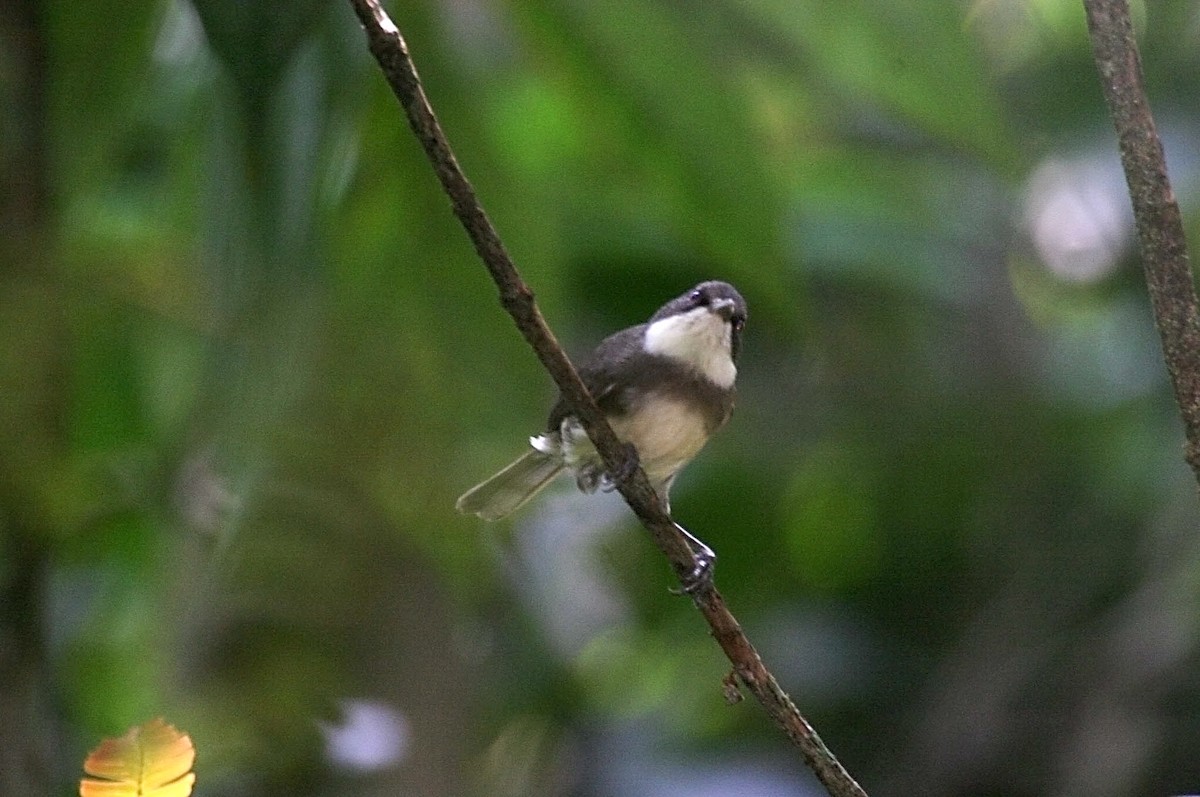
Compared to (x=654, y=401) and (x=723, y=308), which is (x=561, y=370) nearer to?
(x=654, y=401)

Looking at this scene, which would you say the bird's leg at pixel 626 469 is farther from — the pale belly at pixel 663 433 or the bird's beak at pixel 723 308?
the bird's beak at pixel 723 308

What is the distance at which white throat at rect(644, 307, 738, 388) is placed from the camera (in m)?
2.43

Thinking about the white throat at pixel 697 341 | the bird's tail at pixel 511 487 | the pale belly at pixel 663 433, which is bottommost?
the bird's tail at pixel 511 487

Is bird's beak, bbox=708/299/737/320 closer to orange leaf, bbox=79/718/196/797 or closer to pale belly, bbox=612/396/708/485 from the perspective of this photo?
pale belly, bbox=612/396/708/485

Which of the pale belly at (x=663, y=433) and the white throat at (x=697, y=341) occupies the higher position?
the white throat at (x=697, y=341)

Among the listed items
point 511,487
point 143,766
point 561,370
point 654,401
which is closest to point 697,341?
point 654,401

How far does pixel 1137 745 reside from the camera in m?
3.42

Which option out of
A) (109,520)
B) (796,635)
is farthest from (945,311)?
(109,520)

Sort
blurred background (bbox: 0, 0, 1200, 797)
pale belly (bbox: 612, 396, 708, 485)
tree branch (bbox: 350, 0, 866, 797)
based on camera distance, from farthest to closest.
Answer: pale belly (bbox: 612, 396, 708, 485) → blurred background (bbox: 0, 0, 1200, 797) → tree branch (bbox: 350, 0, 866, 797)

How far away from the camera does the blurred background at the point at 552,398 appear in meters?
1.94

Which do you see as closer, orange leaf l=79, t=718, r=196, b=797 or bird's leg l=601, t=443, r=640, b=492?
orange leaf l=79, t=718, r=196, b=797

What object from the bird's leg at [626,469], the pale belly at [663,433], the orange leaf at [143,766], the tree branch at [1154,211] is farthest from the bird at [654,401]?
the orange leaf at [143,766]

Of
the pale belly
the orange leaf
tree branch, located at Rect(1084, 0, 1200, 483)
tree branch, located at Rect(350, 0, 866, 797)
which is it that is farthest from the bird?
the orange leaf

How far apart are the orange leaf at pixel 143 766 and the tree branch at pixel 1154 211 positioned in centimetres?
70
